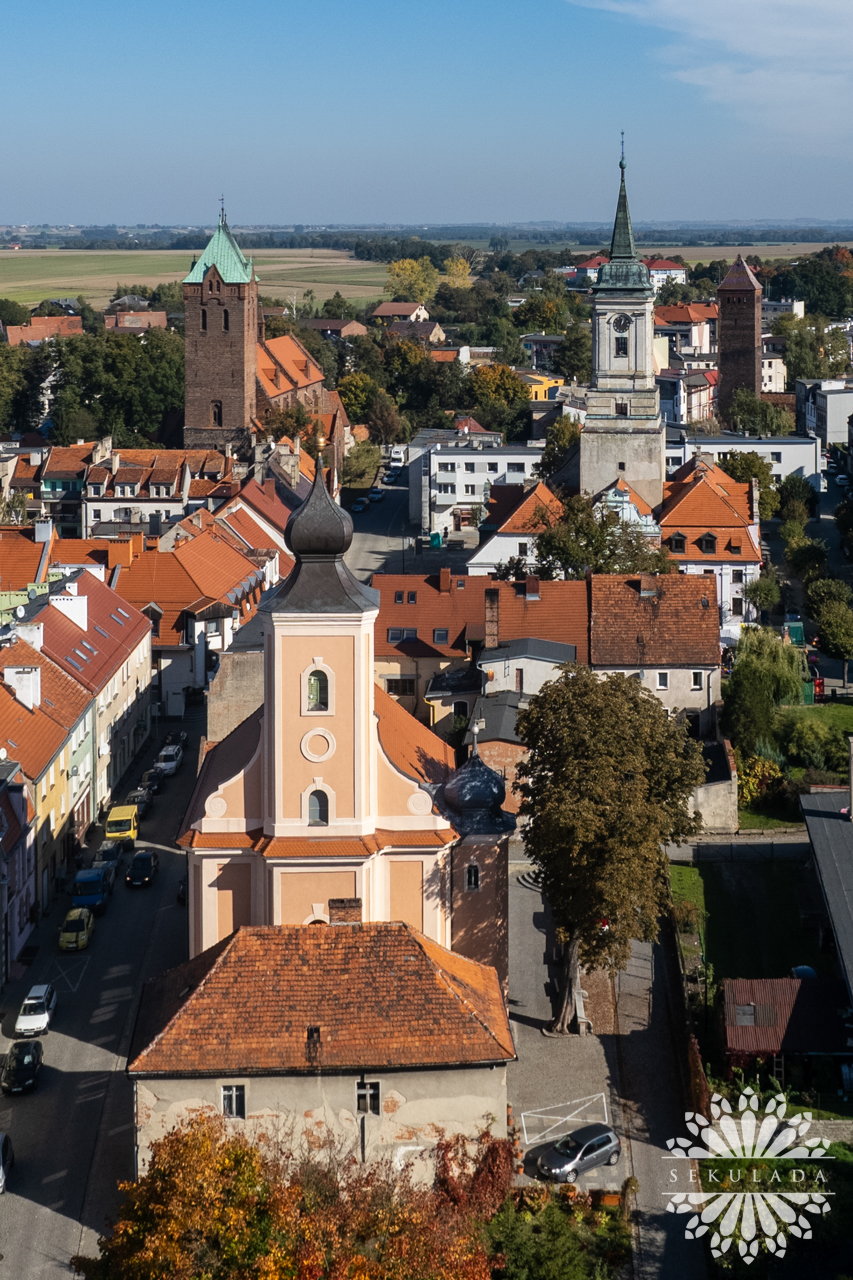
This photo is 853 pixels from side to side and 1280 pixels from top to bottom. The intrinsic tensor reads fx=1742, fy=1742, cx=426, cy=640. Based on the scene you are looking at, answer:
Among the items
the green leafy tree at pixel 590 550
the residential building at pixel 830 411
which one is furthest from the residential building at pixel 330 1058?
the residential building at pixel 830 411

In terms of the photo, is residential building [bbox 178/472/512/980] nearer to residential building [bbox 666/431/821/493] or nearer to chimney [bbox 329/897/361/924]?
chimney [bbox 329/897/361/924]

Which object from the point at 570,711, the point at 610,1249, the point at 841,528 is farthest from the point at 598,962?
the point at 841,528

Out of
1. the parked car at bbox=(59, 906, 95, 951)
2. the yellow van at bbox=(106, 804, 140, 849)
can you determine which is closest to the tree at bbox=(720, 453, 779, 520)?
the yellow van at bbox=(106, 804, 140, 849)

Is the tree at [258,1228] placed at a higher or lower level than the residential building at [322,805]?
lower

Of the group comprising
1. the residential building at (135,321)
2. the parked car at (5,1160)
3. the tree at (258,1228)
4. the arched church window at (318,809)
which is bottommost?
the parked car at (5,1160)

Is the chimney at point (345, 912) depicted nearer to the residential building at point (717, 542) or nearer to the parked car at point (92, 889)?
the parked car at point (92, 889)

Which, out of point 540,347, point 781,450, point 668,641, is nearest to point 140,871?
point 668,641
